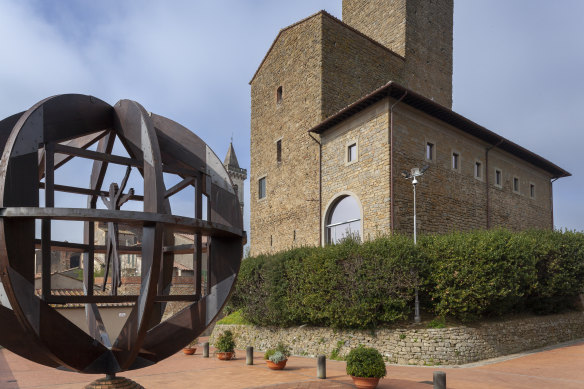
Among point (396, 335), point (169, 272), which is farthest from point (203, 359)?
point (169, 272)

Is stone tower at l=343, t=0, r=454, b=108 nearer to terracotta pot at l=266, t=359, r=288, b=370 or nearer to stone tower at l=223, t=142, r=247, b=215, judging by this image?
terracotta pot at l=266, t=359, r=288, b=370

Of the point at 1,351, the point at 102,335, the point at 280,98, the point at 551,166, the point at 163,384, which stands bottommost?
the point at 1,351

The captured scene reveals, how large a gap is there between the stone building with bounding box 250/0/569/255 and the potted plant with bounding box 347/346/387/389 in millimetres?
9353

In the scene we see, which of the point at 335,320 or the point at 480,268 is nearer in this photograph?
the point at 480,268

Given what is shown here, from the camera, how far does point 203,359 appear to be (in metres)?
17.1

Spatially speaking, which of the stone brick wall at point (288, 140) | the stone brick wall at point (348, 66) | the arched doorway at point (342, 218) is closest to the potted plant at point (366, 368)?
the arched doorway at point (342, 218)

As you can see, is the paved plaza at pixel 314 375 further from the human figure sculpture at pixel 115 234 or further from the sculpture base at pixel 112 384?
the sculpture base at pixel 112 384

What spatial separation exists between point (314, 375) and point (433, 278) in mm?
5488

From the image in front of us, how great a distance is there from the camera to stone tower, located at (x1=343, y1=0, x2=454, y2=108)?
2814 cm

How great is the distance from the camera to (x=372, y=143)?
2067 centimetres

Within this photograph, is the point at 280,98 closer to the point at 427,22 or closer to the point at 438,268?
the point at 427,22

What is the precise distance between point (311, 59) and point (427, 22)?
32.3 feet

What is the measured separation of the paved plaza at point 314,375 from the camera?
1115cm

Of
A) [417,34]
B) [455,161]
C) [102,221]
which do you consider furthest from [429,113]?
[102,221]
